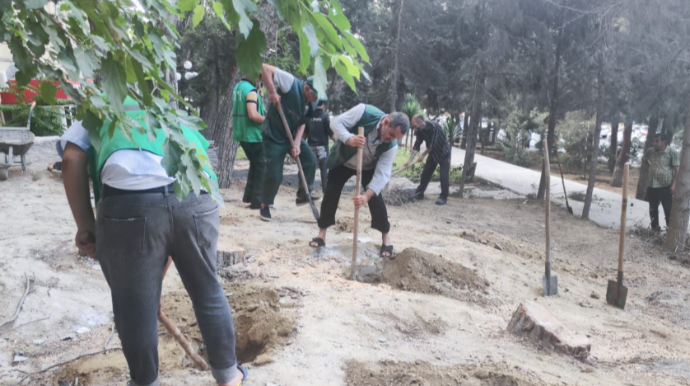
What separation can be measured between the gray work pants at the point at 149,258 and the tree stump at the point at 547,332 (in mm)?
2443

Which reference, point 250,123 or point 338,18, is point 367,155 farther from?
point 338,18

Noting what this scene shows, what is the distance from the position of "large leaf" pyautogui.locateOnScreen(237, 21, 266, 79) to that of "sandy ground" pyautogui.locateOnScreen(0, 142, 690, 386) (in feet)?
6.38

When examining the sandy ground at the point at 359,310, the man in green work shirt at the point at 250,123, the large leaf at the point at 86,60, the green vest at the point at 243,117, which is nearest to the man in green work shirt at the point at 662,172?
the sandy ground at the point at 359,310

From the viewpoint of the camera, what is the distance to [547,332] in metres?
3.99

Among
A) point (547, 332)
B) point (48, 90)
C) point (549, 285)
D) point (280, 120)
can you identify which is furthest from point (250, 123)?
point (48, 90)

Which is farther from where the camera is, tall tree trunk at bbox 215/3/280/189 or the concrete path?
the concrete path

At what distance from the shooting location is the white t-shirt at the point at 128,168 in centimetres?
223

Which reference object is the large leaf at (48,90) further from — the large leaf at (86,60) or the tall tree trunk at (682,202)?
the tall tree trunk at (682,202)

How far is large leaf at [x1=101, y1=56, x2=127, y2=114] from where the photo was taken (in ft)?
5.07

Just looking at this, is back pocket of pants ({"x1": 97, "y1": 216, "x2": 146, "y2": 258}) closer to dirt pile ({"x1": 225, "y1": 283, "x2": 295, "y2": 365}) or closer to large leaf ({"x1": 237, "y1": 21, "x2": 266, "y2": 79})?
large leaf ({"x1": 237, "y1": 21, "x2": 266, "y2": 79})

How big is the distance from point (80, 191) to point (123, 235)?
0.30m

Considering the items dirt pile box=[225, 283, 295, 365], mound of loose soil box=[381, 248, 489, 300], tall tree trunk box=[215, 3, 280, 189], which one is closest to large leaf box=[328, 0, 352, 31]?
dirt pile box=[225, 283, 295, 365]

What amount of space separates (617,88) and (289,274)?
772cm

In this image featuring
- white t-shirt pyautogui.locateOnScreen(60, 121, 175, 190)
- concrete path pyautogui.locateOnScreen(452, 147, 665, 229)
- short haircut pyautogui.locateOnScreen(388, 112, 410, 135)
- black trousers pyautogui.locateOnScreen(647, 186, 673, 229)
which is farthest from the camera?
concrete path pyautogui.locateOnScreen(452, 147, 665, 229)
